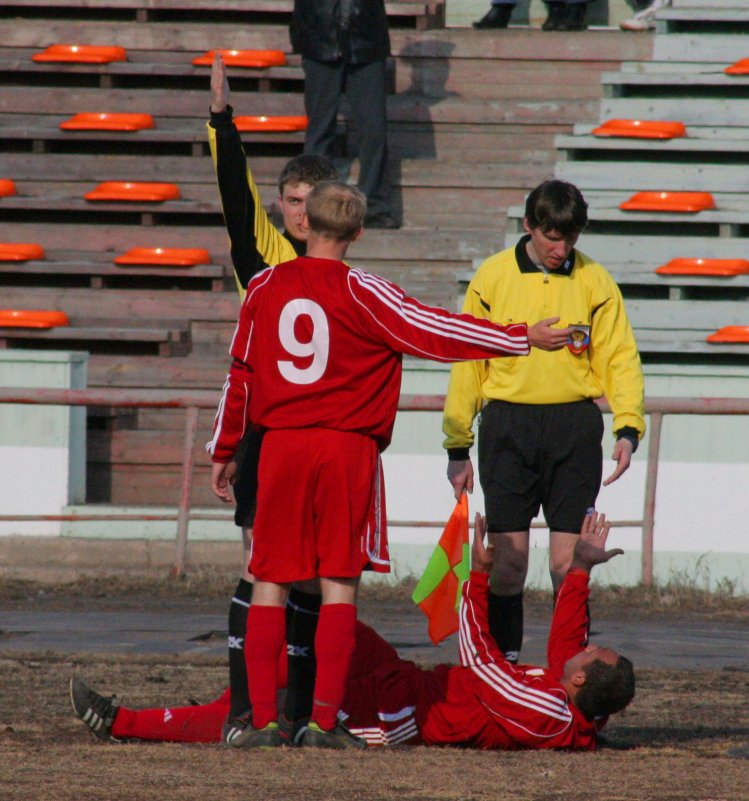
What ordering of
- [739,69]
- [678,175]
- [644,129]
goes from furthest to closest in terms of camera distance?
[739,69], [644,129], [678,175]

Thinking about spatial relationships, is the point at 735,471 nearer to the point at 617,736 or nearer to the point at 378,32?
the point at 617,736

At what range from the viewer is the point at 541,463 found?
19.1ft

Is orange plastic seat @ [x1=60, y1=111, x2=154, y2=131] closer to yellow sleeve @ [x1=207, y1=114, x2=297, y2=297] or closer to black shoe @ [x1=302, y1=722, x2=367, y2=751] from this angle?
yellow sleeve @ [x1=207, y1=114, x2=297, y2=297]

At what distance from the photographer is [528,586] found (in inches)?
382

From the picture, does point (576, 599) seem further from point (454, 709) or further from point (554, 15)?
point (554, 15)

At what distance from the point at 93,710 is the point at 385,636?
3175 millimetres

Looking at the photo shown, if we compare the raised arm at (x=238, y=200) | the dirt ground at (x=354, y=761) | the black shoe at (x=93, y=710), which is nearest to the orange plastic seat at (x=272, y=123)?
the dirt ground at (x=354, y=761)

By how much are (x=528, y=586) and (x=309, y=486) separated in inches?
199

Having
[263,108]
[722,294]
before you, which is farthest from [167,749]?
[263,108]

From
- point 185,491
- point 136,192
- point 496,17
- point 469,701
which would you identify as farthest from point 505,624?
point 496,17

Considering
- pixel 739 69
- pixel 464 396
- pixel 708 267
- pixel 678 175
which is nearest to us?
pixel 464 396

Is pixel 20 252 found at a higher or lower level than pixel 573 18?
lower

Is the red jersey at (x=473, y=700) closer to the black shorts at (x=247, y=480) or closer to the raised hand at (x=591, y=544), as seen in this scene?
the raised hand at (x=591, y=544)

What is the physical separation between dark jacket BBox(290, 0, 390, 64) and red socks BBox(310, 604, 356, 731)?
28.0 feet
